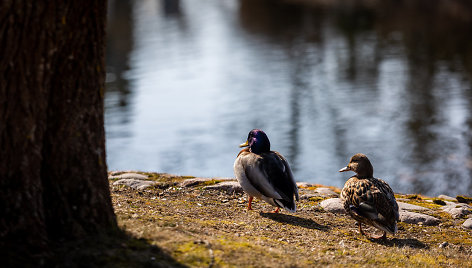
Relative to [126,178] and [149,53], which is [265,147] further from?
[149,53]

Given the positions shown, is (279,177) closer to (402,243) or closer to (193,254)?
(402,243)

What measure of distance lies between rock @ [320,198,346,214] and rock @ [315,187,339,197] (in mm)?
514

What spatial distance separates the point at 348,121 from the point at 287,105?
2.17 meters

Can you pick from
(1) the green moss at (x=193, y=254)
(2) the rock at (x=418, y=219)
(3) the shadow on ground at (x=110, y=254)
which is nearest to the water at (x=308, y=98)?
(2) the rock at (x=418, y=219)

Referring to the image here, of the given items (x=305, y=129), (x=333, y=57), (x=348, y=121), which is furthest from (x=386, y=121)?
(x=333, y=57)

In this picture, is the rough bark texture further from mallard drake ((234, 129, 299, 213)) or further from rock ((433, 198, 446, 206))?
rock ((433, 198, 446, 206))

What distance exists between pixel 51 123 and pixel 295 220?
2.96m

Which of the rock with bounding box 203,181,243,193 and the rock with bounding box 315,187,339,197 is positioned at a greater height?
the rock with bounding box 203,181,243,193

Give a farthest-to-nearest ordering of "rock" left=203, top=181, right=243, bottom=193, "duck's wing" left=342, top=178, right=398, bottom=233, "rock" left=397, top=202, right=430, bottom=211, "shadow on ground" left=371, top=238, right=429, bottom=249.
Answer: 1. "rock" left=203, top=181, right=243, bottom=193
2. "rock" left=397, top=202, right=430, bottom=211
3. "shadow on ground" left=371, top=238, right=429, bottom=249
4. "duck's wing" left=342, top=178, right=398, bottom=233

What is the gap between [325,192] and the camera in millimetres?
7324

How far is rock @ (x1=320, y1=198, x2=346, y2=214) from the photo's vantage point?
6441 mm

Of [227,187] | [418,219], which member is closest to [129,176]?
[227,187]

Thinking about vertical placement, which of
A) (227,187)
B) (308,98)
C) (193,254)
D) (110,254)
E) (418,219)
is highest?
(110,254)

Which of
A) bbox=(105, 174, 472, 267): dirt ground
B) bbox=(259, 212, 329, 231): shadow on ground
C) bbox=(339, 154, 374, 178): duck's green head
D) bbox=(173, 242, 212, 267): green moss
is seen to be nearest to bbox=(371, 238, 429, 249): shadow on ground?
bbox=(105, 174, 472, 267): dirt ground
